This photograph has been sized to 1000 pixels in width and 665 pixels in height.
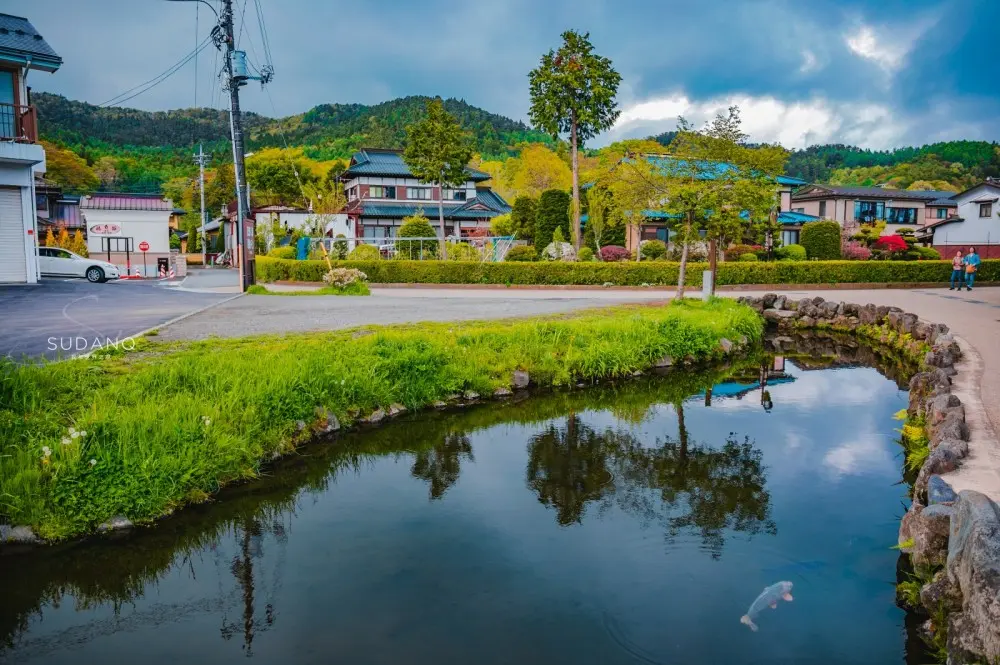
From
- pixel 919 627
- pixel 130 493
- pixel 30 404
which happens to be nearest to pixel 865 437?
pixel 919 627

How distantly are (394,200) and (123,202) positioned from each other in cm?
1832

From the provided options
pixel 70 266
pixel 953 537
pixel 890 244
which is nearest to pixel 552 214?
pixel 890 244

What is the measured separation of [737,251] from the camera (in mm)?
30625

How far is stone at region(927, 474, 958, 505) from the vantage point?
4.40 metres

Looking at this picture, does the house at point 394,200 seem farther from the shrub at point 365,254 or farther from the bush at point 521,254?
the shrub at point 365,254

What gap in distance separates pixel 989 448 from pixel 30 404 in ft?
25.8

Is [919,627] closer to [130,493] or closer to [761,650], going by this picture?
[761,650]

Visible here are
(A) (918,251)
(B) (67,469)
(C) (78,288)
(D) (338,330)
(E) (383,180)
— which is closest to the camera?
(B) (67,469)

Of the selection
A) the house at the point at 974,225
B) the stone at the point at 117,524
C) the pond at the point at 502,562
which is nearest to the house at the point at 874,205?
the house at the point at 974,225

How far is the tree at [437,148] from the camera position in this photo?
3356 cm

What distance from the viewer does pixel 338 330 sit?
11.0 metres

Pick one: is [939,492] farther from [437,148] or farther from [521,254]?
[437,148]

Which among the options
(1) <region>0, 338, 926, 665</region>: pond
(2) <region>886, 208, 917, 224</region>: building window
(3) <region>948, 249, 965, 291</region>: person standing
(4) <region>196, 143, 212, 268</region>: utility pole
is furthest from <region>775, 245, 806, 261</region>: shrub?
(4) <region>196, 143, 212, 268</region>: utility pole

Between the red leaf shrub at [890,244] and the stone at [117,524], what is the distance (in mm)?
35577
